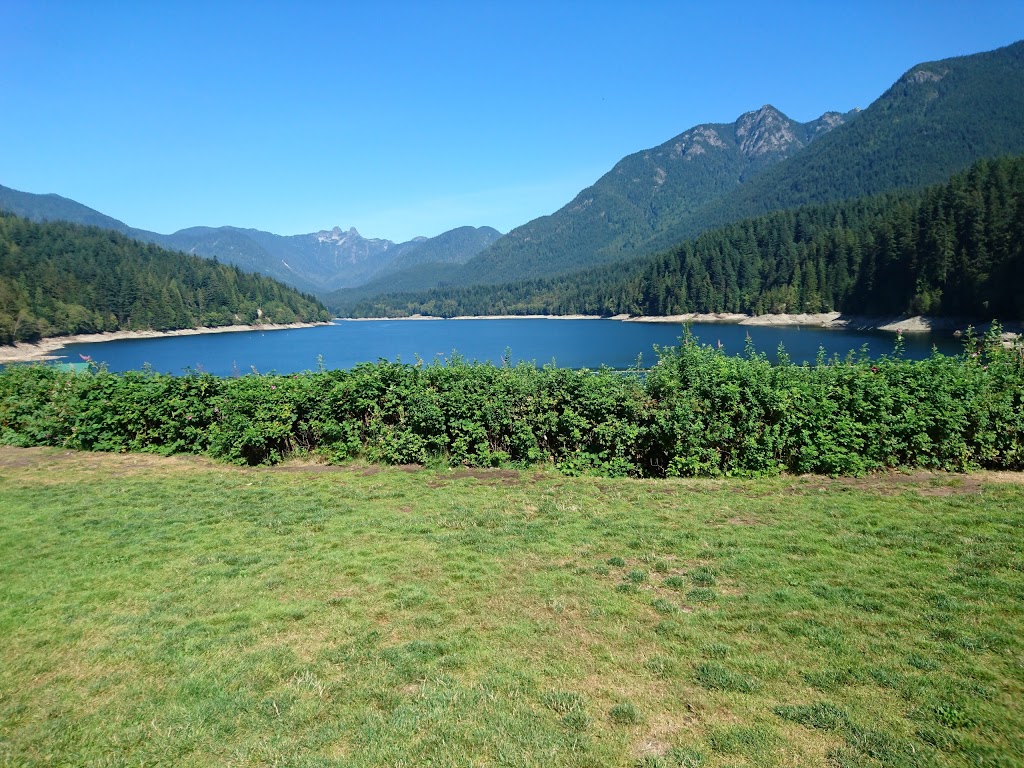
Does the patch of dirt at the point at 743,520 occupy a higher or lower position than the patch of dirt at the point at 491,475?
higher

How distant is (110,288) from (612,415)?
162023mm

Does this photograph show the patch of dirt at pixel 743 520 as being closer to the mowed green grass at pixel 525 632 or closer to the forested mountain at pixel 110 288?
the mowed green grass at pixel 525 632

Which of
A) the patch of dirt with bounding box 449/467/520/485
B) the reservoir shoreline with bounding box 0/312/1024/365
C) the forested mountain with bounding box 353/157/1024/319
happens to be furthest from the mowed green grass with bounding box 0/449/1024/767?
the forested mountain with bounding box 353/157/1024/319

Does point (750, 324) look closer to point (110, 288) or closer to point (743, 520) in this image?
point (743, 520)

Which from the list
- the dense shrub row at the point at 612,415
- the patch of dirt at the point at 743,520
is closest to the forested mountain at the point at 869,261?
the dense shrub row at the point at 612,415

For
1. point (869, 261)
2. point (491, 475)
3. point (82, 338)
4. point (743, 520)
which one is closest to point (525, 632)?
point (743, 520)

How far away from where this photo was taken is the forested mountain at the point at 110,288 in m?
116

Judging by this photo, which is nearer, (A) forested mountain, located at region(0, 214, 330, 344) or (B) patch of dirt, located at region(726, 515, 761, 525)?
(B) patch of dirt, located at region(726, 515, 761, 525)

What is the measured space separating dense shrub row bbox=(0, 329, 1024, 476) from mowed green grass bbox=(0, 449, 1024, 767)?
1.43 m

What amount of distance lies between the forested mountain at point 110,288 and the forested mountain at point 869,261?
105m

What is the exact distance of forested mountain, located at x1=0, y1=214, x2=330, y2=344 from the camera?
115875 millimetres

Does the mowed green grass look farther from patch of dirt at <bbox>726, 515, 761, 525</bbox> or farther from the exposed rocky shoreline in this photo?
the exposed rocky shoreline

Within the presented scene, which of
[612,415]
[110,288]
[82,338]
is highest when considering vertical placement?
[110,288]

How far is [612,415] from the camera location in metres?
10.6
